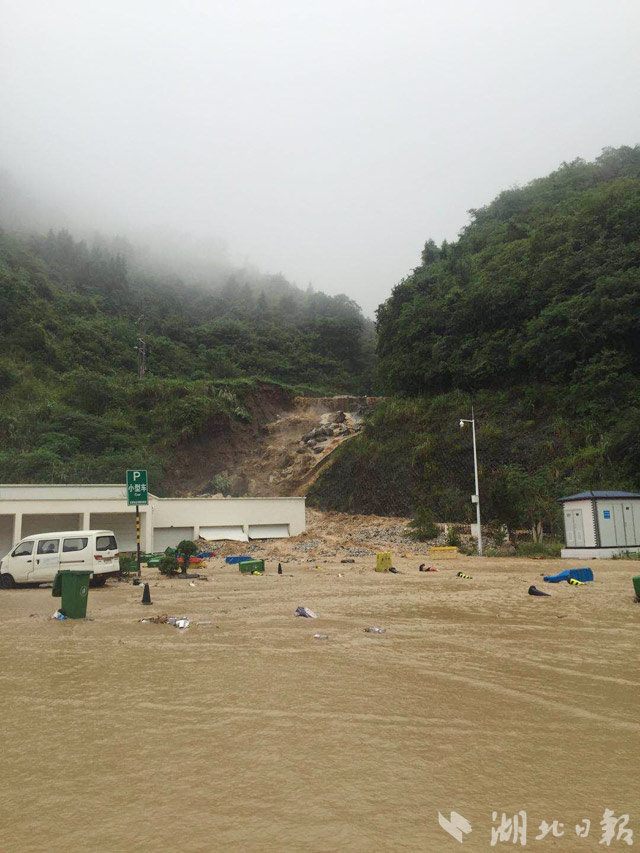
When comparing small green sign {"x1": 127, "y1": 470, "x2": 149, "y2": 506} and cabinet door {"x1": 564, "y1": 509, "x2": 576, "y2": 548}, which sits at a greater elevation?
small green sign {"x1": 127, "y1": 470, "x2": 149, "y2": 506}

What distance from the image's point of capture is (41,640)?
29.9 ft

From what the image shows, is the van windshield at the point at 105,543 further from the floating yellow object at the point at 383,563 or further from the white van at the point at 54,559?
the floating yellow object at the point at 383,563

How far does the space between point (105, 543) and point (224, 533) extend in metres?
21.2

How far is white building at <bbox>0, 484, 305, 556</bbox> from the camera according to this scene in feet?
110

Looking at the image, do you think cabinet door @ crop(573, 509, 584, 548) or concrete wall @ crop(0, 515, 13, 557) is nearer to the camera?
cabinet door @ crop(573, 509, 584, 548)

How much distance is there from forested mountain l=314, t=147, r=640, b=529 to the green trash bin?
2485 cm

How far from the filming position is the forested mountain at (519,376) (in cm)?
3788

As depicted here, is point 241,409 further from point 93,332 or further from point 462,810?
point 462,810

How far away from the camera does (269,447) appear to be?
214ft

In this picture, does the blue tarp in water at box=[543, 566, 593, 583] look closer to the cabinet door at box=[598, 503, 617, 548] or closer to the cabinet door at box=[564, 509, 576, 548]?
the cabinet door at box=[598, 503, 617, 548]

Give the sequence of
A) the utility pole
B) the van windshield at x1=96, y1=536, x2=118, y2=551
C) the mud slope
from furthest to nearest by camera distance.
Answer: the utility pole < the mud slope < the van windshield at x1=96, y1=536, x2=118, y2=551

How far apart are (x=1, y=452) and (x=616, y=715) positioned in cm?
5510

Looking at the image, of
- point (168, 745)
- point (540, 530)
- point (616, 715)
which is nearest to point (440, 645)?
point (616, 715)

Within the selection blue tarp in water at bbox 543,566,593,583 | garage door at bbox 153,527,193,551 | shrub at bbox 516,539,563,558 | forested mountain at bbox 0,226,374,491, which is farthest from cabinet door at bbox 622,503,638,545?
forested mountain at bbox 0,226,374,491
